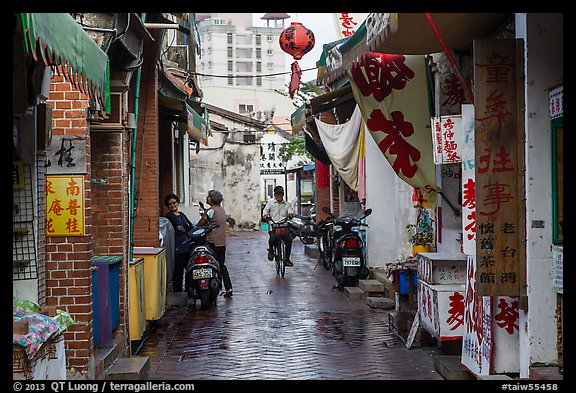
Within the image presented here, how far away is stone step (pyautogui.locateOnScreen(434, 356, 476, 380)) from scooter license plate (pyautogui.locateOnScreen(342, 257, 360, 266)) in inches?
221

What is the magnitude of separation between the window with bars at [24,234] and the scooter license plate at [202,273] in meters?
5.86

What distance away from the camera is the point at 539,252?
18.8 feet

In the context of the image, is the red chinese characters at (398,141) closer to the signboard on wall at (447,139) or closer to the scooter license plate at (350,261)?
the signboard on wall at (447,139)

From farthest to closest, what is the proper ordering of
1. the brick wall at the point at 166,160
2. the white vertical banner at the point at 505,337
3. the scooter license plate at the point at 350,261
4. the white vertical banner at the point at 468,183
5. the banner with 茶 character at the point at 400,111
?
the brick wall at the point at 166,160, the scooter license plate at the point at 350,261, the banner with 茶 character at the point at 400,111, the white vertical banner at the point at 468,183, the white vertical banner at the point at 505,337

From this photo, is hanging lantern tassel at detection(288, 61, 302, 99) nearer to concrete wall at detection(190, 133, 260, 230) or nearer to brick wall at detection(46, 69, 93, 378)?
brick wall at detection(46, 69, 93, 378)

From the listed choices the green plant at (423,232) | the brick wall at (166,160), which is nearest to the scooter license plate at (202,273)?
the green plant at (423,232)

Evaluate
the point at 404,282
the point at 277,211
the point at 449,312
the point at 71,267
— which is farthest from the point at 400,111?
the point at 277,211

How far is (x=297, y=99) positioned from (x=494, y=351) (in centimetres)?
2603

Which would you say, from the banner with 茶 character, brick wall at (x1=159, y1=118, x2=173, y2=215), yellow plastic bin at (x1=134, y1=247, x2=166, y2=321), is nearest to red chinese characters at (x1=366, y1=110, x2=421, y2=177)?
the banner with 茶 character

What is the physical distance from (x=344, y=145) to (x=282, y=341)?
686 centimetres

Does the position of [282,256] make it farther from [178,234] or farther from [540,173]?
[540,173]

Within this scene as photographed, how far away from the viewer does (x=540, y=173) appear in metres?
5.70

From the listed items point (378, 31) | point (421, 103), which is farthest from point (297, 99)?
point (378, 31)

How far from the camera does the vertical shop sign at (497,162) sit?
5.87 meters
